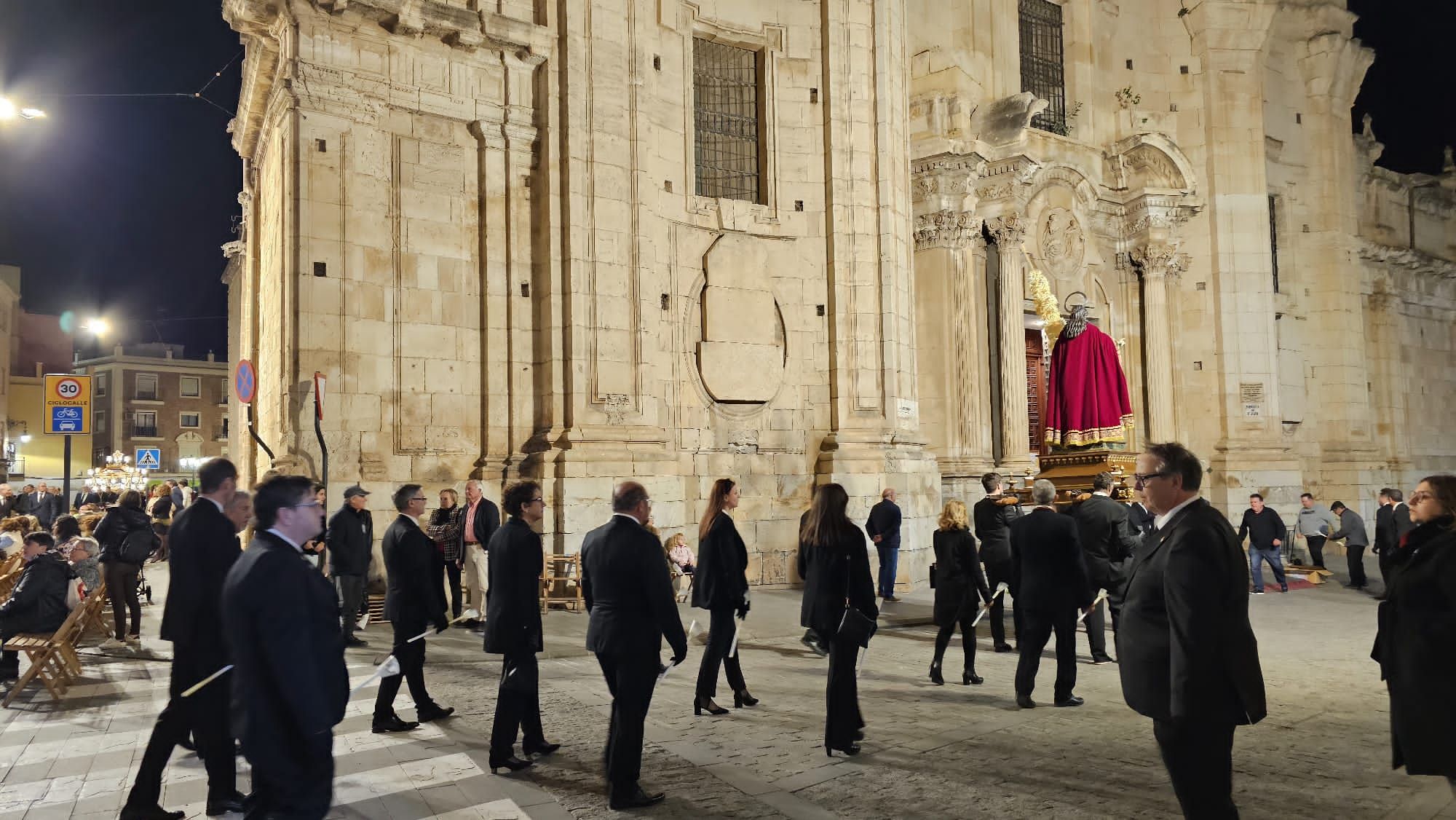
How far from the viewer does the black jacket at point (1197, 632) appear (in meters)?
3.55

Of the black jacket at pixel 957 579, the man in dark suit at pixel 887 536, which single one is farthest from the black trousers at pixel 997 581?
the man in dark suit at pixel 887 536

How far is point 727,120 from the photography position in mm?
16281

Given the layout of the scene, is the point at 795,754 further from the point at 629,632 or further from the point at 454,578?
the point at 454,578

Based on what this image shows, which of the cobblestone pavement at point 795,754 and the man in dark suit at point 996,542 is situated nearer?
the cobblestone pavement at point 795,754

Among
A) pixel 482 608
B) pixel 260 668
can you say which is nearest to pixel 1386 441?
pixel 482 608

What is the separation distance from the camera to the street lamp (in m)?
9.22

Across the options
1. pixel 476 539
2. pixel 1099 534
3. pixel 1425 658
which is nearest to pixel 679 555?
pixel 476 539

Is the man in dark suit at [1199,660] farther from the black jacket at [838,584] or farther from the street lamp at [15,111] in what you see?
the street lamp at [15,111]

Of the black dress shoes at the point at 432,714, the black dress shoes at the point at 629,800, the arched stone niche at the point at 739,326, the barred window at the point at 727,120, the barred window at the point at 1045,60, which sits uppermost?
the barred window at the point at 1045,60

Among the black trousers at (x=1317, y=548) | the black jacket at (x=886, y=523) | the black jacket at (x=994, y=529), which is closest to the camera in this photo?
the black jacket at (x=994, y=529)

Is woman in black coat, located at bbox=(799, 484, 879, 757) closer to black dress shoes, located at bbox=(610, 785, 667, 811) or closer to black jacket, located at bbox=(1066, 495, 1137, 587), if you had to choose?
black dress shoes, located at bbox=(610, 785, 667, 811)

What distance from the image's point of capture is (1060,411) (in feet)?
43.0

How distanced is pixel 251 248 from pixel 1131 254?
61.6 feet

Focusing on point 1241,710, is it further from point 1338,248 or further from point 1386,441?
point 1386,441
